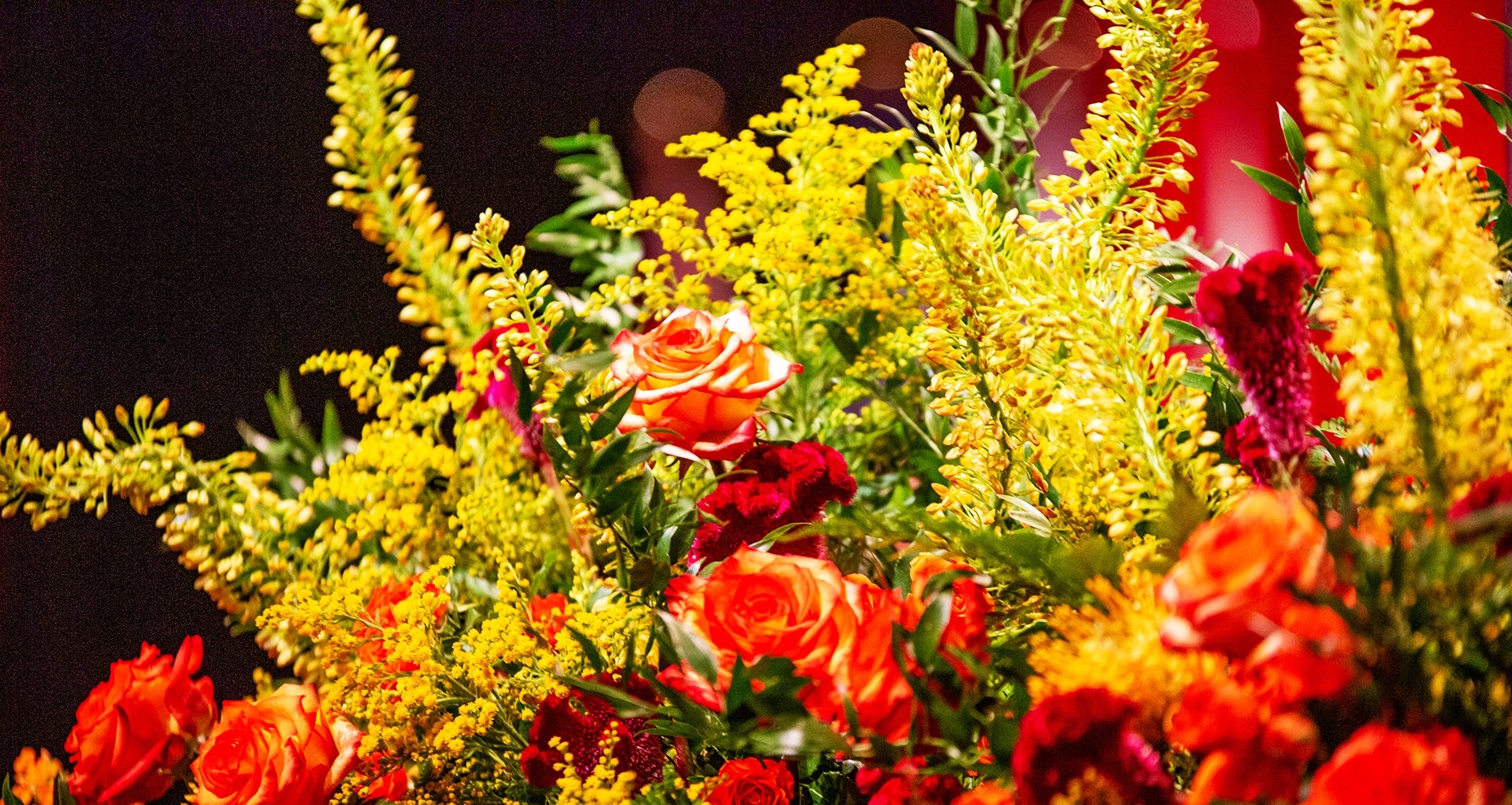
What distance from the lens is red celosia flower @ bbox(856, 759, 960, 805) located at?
1.35 feet

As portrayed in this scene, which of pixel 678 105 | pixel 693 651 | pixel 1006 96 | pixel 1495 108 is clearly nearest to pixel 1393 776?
pixel 693 651

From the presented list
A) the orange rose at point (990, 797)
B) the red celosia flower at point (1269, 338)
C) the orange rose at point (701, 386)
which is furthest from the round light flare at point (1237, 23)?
the orange rose at point (990, 797)

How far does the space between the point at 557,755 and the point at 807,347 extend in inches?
16.3

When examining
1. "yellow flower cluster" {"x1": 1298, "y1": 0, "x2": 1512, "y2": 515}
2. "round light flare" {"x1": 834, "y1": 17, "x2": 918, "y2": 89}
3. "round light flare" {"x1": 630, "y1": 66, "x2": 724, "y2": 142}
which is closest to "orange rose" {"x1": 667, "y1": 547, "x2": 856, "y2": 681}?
"yellow flower cluster" {"x1": 1298, "y1": 0, "x2": 1512, "y2": 515}

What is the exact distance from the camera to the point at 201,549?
68cm

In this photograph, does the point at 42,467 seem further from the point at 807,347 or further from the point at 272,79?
the point at 272,79

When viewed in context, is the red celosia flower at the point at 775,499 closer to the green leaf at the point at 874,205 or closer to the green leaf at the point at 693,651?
the green leaf at the point at 693,651

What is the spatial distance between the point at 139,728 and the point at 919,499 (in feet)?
1.81

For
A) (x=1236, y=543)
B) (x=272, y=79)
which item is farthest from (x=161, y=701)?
(x=272, y=79)

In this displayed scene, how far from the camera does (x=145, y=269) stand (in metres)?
1.29

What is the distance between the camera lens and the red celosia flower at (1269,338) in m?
0.36

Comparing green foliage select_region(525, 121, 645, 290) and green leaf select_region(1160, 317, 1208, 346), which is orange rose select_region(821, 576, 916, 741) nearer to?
green leaf select_region(1160, 317, 1208, 346)

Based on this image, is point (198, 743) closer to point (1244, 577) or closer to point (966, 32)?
point (1244, 577)

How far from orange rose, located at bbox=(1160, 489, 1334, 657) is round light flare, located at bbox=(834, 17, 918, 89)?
62.8 inches
